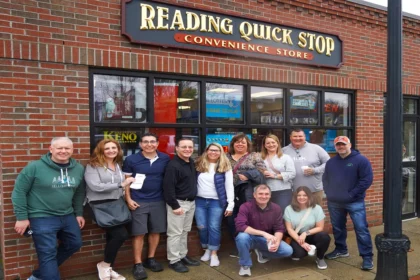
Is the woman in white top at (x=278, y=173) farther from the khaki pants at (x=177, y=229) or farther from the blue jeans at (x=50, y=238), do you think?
the blue jeans at (x=50, y=238)

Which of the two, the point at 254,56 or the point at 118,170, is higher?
the point at 254,56

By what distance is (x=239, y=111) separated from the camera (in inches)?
222

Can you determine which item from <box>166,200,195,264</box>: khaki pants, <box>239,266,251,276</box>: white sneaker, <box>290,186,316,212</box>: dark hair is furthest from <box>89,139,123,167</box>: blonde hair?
<box>290,186,316,212</box>: dark hair

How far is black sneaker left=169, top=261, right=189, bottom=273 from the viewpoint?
14.7ft

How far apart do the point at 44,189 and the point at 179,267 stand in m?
1.87

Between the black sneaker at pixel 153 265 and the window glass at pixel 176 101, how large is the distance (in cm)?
179

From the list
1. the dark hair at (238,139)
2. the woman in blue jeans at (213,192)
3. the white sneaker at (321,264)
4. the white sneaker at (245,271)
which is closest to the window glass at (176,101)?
the dark hair at (238,139)

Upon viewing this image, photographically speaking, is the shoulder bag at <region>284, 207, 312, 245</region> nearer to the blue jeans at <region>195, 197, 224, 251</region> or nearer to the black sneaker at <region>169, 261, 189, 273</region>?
the blue jeans at <region>195, 197, 224, 251</region>

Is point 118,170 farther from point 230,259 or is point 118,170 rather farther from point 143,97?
point 230,259

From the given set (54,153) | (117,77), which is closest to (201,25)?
(117,77)

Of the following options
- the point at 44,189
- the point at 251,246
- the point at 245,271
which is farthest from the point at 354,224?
the point at 44,189

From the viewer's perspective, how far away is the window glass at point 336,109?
21.2 ft

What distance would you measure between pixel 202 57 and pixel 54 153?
93.7 inches

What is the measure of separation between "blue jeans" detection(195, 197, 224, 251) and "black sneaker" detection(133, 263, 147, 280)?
35.3 inches
